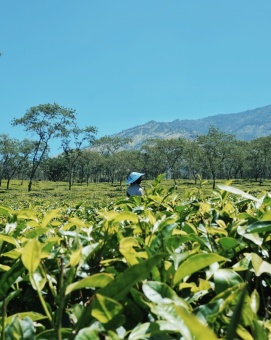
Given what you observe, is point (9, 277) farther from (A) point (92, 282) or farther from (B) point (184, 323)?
(B) point (184, 323)

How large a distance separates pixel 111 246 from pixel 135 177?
12.2 ft

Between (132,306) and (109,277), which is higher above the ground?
(109,277)

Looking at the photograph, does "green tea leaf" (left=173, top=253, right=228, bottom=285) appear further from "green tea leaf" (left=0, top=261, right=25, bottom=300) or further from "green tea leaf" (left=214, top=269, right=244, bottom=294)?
"green tea leaf" (left=0, top=261, right=25, bottom=300)

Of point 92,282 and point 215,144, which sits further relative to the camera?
point 215,144

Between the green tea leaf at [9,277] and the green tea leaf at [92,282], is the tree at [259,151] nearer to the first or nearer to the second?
the green tea leaf at [9,277]

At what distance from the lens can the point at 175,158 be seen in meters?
79.8

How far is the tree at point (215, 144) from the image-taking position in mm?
69625

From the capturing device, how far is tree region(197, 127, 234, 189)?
69625 millimetres

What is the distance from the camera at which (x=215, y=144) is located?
2753 inches

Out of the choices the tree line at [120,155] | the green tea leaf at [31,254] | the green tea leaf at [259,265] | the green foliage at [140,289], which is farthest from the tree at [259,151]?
the green tea leaf at [31,254]

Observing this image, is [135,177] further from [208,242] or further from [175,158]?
[175,158]

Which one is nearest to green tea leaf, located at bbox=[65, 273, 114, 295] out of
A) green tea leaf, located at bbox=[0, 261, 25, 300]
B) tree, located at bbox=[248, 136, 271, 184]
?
green tea leaf, located at bbox=[0, 261, 25, 300]

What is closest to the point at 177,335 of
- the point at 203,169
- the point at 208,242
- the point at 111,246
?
the point at 208,242


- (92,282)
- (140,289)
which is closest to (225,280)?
(140,289)
